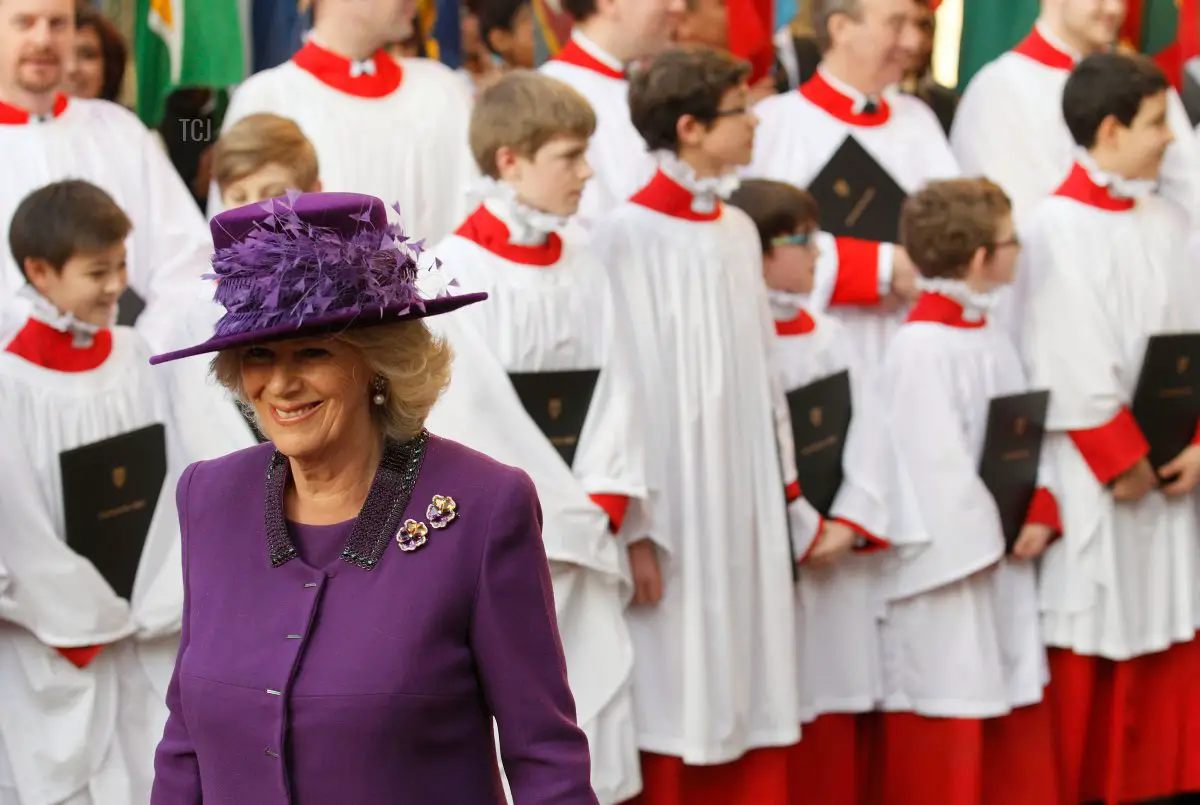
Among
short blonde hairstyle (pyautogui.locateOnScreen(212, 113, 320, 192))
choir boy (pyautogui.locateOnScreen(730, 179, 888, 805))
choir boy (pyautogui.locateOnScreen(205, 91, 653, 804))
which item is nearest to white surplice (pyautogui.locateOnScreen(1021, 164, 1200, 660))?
choir boy (pyautogui.locateOnScreen(730, 179, 888, 805))

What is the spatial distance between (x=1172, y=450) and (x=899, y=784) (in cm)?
146

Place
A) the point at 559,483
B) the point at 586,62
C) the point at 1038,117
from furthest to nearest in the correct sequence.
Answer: the point at 1038,117 < the point at 586,62 < the point at 559,483

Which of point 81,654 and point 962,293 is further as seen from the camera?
point 962,293

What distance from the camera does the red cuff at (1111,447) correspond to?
5.91 meters

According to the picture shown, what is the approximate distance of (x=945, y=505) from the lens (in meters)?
5.66

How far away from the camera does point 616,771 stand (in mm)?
4801

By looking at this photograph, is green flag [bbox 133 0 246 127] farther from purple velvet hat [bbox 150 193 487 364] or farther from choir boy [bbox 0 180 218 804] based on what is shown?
purple velvet hat [bbox 150 193 487 364]

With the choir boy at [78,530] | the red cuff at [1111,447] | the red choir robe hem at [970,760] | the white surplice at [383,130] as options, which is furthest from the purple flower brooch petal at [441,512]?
the red cuff at [1111,447]

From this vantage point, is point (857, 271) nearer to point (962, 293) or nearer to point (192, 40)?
point (962, 293)

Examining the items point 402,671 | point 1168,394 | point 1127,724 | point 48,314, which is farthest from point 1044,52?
point 402,671

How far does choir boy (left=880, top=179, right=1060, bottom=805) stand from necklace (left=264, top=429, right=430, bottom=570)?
→ 10.5 feet

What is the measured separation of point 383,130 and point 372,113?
62 millimetres

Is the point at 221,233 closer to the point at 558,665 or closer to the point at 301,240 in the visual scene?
the point at 301,240

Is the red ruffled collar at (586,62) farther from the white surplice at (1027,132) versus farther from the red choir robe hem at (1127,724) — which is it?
the red choir robe hem at (1127,724)
